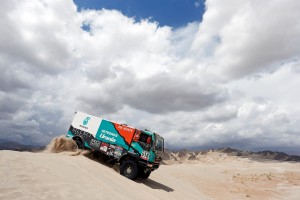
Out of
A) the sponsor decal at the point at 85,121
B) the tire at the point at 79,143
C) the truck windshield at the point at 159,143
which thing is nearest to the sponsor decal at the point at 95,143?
the tire at the point at 79,143

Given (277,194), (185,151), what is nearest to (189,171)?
(277,194)

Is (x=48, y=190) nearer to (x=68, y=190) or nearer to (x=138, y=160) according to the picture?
(x=68, y=190)

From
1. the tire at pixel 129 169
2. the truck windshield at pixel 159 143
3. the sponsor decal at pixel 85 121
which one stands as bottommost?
the tire at pixel 129 169

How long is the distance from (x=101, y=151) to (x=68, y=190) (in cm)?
987

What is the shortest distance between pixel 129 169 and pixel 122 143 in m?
1.75

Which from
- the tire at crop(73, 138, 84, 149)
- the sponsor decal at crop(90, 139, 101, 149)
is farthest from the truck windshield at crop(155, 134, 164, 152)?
the tire at crop(73, 138, 84, 149)

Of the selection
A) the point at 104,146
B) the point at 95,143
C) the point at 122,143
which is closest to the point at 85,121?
the point at 95,143

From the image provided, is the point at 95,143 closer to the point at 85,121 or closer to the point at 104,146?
the point at 104,146

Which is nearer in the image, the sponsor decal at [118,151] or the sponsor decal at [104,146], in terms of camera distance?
the sponsor decal at [118,151]

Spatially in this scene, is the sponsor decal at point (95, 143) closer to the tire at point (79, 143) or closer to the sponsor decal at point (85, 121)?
the tire at point (79, 143)

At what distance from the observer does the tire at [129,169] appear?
1900cm

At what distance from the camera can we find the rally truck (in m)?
19.3

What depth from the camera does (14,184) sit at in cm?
953

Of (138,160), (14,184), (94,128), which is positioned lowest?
(14,184)
